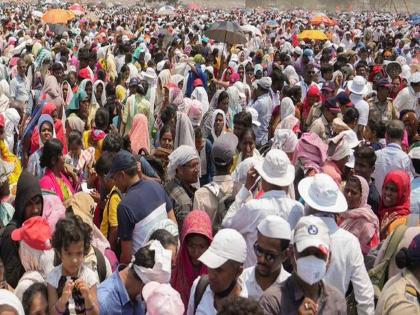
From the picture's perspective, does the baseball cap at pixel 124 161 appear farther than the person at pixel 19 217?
Yes

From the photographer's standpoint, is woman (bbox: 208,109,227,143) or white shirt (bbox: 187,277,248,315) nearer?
white shirt (bbox: 187,277,248,315)

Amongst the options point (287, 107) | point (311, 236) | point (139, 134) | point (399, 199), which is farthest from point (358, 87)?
point (311, 236)

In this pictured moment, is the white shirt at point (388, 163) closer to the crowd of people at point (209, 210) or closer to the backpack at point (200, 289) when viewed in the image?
the crowd of people at point (209, 210)

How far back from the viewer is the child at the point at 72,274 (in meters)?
3.38

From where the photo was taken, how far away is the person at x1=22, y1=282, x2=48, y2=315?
3.47m

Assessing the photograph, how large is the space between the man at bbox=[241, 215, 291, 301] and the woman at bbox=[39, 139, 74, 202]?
2191 mm

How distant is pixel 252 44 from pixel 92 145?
Result: 1317 centimetres

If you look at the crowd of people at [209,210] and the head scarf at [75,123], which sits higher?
the crowd of people at [209,210]

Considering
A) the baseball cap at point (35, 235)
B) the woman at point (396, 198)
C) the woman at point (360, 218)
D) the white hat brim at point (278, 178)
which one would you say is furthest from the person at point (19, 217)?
the woman at point (396, 198)

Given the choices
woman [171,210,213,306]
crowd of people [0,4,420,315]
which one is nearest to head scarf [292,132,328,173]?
crowd of people [0,4,420,315]

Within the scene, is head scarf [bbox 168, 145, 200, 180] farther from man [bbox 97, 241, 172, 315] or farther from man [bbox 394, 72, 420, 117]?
man [bbox 394, 72, 420, 117]

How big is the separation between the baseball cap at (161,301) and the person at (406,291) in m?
0.99

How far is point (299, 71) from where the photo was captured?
13.1 meters

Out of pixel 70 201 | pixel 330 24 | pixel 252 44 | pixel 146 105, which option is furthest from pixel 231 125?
pixel 330 24
